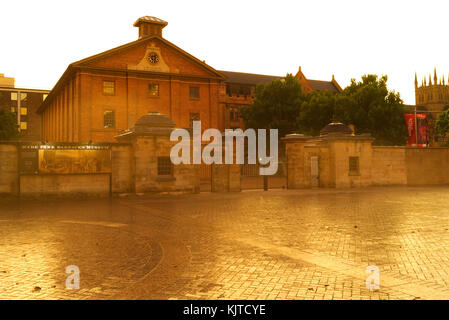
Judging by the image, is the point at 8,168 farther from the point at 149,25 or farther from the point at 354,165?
the point at 149,25

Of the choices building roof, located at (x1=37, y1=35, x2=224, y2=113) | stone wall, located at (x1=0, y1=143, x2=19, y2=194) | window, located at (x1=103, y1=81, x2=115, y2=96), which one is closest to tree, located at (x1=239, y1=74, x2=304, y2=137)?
building roof, located at (x1=37, y1=35, x2=224, y2=113)

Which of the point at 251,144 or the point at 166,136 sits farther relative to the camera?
the point at 251,144

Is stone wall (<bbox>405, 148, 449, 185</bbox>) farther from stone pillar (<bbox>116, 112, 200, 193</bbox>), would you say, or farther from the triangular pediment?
the triangular pediment

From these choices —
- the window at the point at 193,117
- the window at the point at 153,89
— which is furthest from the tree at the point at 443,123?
the window at the point at 153,89

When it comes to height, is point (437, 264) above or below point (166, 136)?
below

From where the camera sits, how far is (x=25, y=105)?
75.0 meters

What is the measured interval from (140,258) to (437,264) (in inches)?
208

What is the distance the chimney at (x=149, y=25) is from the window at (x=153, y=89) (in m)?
7.19

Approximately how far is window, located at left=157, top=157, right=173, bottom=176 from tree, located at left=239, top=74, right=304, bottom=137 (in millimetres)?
27155

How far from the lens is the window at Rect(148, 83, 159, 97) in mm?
41444
